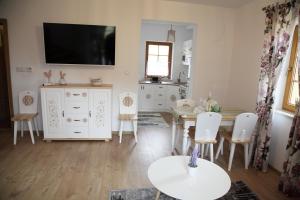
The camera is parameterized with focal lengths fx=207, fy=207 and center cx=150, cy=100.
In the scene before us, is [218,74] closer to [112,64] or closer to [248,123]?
[248,123]

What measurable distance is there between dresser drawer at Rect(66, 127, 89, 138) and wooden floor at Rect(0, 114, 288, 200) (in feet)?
0.45

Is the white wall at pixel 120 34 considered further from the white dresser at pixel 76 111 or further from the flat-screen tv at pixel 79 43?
the white dresser at pixel 76 111

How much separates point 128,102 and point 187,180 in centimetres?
225

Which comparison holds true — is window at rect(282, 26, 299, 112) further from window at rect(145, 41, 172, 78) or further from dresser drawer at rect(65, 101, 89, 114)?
window at rect(145, 41, 172, 78)

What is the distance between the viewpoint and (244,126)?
2816 mm

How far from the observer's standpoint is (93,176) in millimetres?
2650

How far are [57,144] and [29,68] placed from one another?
1.45 meters

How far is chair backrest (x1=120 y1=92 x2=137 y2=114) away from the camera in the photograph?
384cm

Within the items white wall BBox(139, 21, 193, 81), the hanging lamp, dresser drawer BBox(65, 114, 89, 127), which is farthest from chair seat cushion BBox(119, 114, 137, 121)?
the hanging lamp

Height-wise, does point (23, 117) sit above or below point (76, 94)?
below

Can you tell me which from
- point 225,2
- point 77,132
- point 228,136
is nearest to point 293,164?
point 228,136

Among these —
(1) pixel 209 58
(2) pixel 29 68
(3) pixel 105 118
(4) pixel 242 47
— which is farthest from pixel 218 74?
(2) pixel 29 68

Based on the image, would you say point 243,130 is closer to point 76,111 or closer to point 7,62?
point 76,111

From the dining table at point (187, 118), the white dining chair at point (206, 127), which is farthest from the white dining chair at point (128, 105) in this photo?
the white dining chair at point (206, 127)
